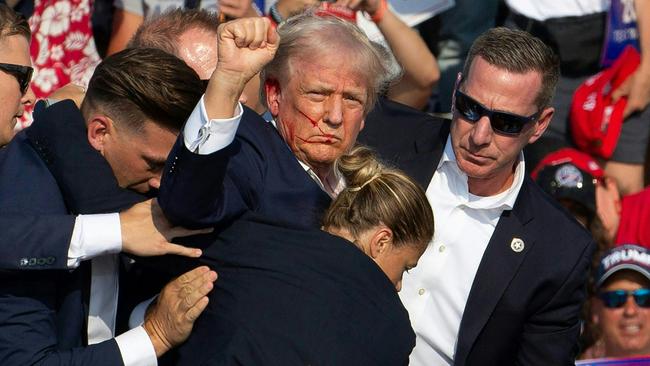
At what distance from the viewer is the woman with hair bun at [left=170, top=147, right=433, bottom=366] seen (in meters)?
3.27

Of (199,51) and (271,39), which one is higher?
(271,39)

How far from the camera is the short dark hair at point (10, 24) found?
379 centimetres

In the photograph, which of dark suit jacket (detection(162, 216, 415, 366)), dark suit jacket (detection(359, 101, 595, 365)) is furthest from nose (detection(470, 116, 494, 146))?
dark suit jacket (detection(162, 216, 415, 366))

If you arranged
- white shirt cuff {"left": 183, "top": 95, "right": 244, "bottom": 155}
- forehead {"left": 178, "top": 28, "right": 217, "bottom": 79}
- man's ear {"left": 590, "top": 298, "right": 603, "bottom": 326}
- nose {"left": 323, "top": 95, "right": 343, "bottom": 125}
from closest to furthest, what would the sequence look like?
white shirt cuff {"left": 183, "top": 95, "right": 244, "bottom": 155} → nose {"left": 323, "top": 95, "right": 343, "bottom": 125} → forehead {"left": 178, "top": 28, "right": 217, "bottom": 79} → man's ear {"left": 590, "top": 298, "right": 603, "bottom": 326}

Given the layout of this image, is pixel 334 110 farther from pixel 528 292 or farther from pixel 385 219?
pixel 528 292

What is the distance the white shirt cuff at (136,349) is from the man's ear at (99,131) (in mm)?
561

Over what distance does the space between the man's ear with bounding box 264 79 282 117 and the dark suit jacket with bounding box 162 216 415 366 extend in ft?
2.31

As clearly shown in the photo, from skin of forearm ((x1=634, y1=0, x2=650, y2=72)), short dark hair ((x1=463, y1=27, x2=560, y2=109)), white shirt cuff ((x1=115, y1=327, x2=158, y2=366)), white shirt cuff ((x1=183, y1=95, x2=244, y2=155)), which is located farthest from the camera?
skin of forearm ((x1=634, y1=0, x2=650, y2=72))

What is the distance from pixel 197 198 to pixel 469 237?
168cm

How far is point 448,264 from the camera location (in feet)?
15.3

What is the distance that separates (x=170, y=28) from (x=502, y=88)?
3.98 feet

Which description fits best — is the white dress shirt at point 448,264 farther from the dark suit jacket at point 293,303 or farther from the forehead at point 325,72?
the dark suit jacket at point 293,303

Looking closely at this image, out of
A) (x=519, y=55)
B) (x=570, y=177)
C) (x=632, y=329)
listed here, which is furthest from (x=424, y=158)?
(x=632, y=329)

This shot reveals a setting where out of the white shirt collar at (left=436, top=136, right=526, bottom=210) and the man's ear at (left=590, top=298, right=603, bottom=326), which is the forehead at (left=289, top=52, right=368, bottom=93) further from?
the man's ear at (left=590, top=298, right=603, bottom=326)
